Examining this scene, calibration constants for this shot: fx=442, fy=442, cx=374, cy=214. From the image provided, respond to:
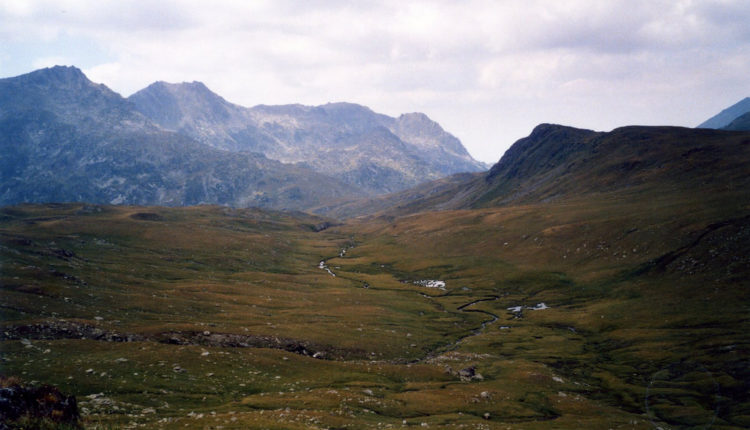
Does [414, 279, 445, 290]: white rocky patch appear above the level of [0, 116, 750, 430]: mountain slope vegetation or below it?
below

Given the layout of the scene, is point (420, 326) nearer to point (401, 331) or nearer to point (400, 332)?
point (401, 331)

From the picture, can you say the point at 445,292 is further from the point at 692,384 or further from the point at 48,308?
the point at 48,308

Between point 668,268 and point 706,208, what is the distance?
3607cm

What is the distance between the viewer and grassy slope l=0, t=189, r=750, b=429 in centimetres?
4512

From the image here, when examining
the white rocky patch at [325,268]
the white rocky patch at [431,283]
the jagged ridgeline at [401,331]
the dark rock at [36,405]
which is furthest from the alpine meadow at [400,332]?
the white rocky patch at [325,268]

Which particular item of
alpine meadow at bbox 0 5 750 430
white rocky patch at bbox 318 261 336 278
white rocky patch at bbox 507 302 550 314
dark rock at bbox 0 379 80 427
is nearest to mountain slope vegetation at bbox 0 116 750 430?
alpine meadow at bbox 0 5 750 430

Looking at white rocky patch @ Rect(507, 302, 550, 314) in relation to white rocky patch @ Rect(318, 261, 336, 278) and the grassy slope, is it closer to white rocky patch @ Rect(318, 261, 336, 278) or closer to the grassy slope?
the grassy slope

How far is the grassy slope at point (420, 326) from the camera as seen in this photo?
148ft

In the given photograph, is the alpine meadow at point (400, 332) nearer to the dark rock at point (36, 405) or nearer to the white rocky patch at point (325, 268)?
the dark rock at point (36, 405)

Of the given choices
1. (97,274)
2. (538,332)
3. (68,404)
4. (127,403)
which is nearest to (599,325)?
(538,332)

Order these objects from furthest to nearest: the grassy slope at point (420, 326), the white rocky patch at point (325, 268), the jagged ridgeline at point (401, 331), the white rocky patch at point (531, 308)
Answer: the white rocky patch at point (325, 268), the white rocky patch at point (531, 308), the grassy slope at point (420, 326), the jagged ridgeline at point (401, 331)

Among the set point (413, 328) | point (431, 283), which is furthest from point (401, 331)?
point (431, 283)

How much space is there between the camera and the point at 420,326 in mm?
101000

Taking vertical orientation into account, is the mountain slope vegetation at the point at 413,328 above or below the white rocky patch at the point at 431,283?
above
